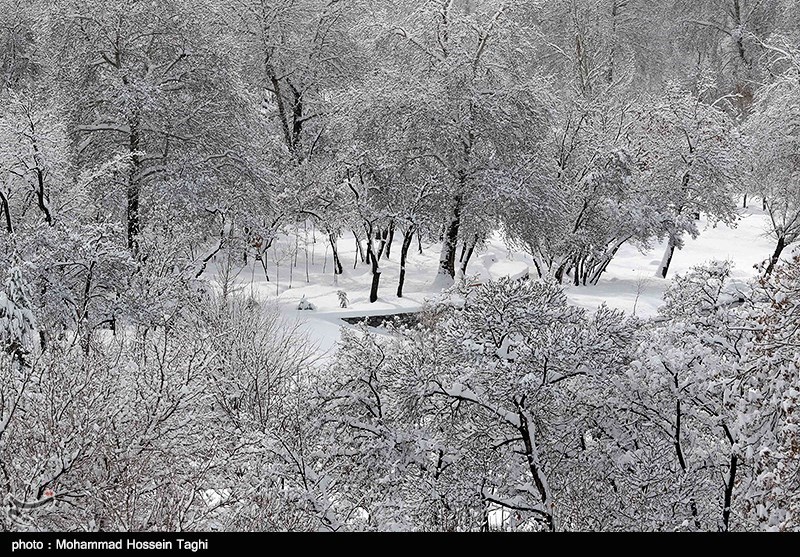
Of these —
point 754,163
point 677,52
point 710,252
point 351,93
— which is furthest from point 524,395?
point 677,52

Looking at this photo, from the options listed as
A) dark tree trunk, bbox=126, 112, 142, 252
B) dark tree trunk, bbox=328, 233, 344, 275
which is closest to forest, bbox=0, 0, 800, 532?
dark tree trunk, bbox=126, 112, 142, 252

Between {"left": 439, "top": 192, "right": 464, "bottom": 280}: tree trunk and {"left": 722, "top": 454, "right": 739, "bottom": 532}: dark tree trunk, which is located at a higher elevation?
{"left": 439, "top": 192, "right": 464, "bottom": 280}: tree trunk

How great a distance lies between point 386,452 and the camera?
11.5 metres

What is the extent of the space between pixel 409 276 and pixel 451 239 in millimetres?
3025

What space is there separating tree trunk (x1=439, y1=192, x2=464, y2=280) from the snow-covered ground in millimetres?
733

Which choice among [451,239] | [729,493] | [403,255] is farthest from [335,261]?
[729,493]

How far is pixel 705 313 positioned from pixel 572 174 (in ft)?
52.2

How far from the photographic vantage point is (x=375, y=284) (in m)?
22.2

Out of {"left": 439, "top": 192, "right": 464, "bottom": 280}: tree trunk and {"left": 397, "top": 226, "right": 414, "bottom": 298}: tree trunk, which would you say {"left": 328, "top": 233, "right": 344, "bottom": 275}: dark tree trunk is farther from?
{"left": 439, "top": 192, "right": 464, "bottom": 280}: tree trunk

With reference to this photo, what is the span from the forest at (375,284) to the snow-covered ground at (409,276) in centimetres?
31

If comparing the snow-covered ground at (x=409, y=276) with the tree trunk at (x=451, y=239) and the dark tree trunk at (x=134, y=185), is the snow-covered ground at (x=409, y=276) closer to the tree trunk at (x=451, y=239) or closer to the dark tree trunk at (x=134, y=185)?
the tree trunk at (x=451, y=239)

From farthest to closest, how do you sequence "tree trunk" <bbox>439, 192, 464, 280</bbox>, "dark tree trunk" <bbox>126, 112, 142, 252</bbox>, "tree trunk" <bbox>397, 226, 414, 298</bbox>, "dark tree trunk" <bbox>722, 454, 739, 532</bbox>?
"tree trunk" <bbox>439, 192, 464, 280</bbox> → "tree trunk" <bbox>397, 226, 414, 298</bbox> → "dark tree trunk" <bbox>126, 112, 142, 252</bbox> → "dark tree trunk" <bbox>722, 454, 739, 532</bbox>

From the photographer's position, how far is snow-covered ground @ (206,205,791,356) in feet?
69.5
